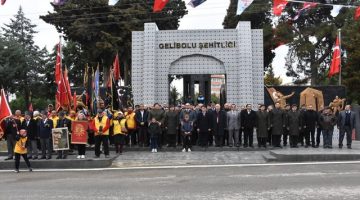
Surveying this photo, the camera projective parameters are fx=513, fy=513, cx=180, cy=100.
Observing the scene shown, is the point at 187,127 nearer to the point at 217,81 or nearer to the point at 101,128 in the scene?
the point at 101,128

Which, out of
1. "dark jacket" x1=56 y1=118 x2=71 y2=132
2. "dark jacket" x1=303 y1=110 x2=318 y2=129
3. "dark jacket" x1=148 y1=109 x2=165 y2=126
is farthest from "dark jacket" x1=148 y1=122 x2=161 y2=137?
"dark jacket" x1=303 y1=110 x2=318 y2=129

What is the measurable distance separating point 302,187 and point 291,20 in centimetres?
4287

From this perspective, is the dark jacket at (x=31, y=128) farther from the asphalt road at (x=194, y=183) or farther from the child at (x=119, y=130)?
the child at (x=119, y=130)

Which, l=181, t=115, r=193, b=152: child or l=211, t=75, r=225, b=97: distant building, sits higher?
l=211, t=75, r=225, b=97: distant building

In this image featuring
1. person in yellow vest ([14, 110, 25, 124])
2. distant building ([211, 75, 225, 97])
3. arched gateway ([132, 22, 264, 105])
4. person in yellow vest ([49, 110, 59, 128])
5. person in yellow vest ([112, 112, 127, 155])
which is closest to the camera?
person in yellow vest ([14, 110, 25, 124])

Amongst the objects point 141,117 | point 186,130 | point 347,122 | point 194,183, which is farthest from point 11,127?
point 347,122

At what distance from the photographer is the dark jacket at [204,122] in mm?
20125

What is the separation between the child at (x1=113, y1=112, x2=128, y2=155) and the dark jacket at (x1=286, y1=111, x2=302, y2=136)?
6.48 m

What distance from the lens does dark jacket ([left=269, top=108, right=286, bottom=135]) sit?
795 inches

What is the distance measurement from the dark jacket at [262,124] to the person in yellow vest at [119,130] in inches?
205

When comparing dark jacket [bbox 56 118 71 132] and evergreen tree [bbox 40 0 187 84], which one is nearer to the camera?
dark jacket [bbox 56 118 71 132]

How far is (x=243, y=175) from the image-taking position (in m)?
13.3

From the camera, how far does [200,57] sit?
26328mm

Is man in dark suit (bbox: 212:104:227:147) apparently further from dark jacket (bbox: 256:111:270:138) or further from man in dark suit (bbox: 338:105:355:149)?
man in dark suit (bbox: 338:105:355:149)
